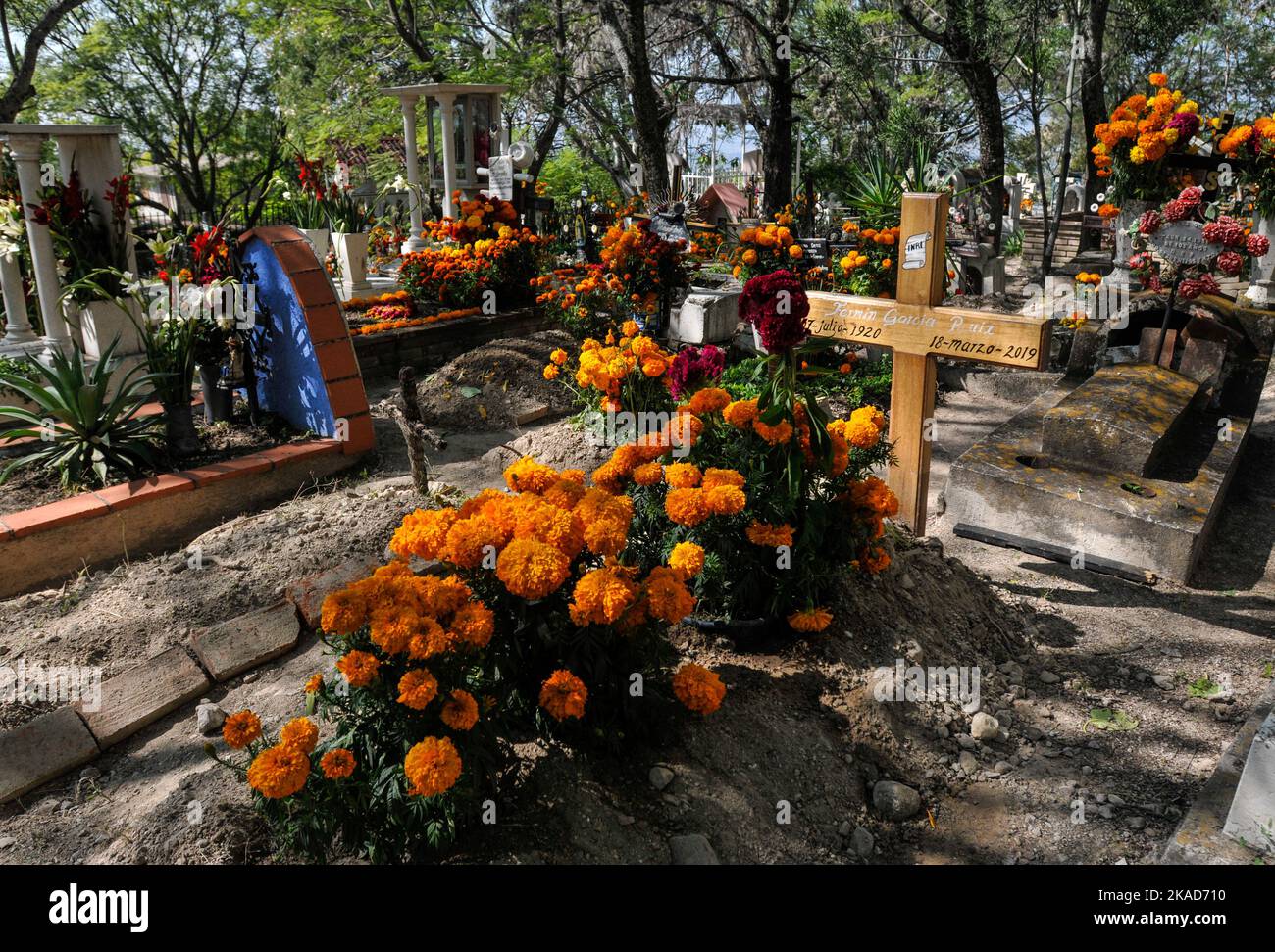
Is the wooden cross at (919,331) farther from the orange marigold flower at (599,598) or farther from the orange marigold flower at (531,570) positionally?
the orange marigold flower at (531,570)

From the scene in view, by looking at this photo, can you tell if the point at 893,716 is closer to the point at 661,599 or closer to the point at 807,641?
the point at 807,641

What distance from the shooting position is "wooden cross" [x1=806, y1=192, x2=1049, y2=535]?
423 cm

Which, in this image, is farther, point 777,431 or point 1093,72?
point 1093,72

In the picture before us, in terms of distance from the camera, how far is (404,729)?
2.24 metres

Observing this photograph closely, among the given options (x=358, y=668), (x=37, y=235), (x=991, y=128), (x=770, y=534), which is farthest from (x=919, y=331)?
(x=991, y=128)

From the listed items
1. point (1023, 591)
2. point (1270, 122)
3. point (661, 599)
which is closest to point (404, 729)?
point (661, 599)

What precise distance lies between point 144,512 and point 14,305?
360 centimetres

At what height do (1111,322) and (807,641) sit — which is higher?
(1111,322)

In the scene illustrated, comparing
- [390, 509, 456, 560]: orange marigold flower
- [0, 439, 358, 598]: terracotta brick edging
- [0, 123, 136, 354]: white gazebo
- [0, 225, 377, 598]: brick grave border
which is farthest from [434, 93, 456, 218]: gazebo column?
[390, 509, 456, 560]: orange marigold flower

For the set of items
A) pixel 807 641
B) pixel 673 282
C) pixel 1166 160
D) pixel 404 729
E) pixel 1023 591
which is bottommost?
pixel 1023 591

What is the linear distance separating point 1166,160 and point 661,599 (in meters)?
6.57

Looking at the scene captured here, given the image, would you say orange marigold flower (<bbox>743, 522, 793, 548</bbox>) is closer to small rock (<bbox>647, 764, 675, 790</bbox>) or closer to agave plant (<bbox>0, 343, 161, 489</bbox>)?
small rock (<bbox>647, 764, 675, 790</bbox>)

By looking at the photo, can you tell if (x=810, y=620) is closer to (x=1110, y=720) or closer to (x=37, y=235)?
(x=1110, y=720)

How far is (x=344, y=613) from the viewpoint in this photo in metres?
2.21
